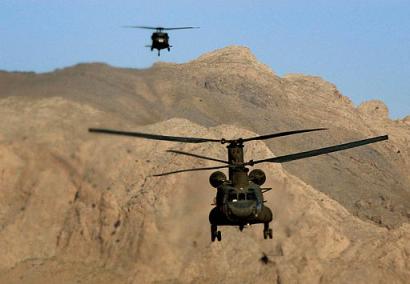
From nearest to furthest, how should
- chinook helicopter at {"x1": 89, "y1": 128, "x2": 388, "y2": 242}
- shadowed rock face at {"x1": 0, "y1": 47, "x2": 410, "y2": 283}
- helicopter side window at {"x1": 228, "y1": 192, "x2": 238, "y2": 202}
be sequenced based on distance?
chinook helicopter at {"x1": 89, "y1": 128, "x2": 388, "y2": 242} → helicopter side window at {"x1": 228, "y1": 192, "x2": 238, "y2": 202} → shadowed rock face at {"x1": 0, "y1": 47, "x2": 410, "y2": 283}

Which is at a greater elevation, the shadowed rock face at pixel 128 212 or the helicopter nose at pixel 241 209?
the shadowed rock face at pixel 128 212

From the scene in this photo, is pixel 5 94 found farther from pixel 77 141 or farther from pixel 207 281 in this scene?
pixel 207 281

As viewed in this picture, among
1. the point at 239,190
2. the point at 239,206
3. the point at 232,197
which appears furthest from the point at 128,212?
the point at 239,206

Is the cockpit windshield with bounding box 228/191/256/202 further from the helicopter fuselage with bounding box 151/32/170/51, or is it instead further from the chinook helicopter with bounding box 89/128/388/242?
the helicopter fuselage with bounding box 151/32/170/51

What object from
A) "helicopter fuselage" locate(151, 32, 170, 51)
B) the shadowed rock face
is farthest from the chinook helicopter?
"helicopter fuselage" locate(151, 32, 170, 51)

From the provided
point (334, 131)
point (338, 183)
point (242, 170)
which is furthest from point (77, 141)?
point (334, 131)

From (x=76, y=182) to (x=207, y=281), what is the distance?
406 inches

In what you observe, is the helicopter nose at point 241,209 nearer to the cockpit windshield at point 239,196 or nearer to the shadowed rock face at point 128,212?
the cockpit windshield at point 239,196

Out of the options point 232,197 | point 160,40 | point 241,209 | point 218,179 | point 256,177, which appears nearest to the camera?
point 241,209

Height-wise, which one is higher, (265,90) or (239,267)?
(265,90)

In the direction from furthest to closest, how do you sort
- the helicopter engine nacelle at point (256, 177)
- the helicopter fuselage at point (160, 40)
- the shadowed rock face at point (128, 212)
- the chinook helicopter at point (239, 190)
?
the helicopter fuselage at point (160, 40), the shadowed rock face at point (128, 212), the helicopter engine nacelle at point (256, 177), the chinook helicopter at point (239, 190)

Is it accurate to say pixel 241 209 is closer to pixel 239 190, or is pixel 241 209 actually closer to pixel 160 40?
pixel 239 190

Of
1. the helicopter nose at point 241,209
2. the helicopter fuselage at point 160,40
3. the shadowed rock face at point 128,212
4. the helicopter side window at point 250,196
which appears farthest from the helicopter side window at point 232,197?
the helicopter fuselage at point 160,40

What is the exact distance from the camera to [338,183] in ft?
263
